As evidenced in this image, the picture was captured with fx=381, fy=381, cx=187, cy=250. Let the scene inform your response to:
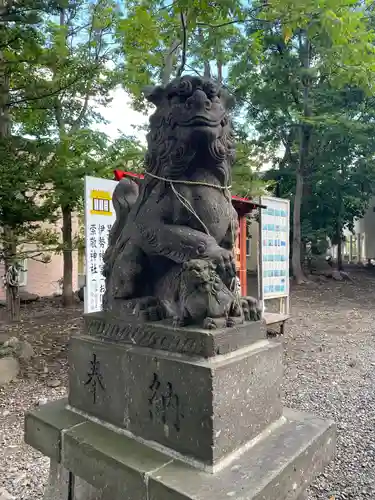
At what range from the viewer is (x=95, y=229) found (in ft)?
14.8

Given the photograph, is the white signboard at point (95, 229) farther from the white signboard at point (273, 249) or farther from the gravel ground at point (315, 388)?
the white signboard at point (273, 249)

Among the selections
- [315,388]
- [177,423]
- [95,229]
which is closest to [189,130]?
[177,423]

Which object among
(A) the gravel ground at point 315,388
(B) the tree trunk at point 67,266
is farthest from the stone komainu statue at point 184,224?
(B) the tree trunk at point 67,266

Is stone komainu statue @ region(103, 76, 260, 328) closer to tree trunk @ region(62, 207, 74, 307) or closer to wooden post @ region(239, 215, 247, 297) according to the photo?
wooden post @ region(239, 215, 247, 297)

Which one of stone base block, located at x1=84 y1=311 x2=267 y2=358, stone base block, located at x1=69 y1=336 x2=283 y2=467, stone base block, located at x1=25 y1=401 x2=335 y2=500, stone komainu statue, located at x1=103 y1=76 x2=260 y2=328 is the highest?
stone komainu statue, located at x1=103 y1=76 x2=260 y2=328

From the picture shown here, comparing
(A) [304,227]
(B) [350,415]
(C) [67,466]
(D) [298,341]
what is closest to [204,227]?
(C) [67,466]

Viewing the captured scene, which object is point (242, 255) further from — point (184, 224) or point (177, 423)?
point (177, 423)

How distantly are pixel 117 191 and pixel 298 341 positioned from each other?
5.49m

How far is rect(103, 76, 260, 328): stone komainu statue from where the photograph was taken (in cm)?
177

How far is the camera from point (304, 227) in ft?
47.1

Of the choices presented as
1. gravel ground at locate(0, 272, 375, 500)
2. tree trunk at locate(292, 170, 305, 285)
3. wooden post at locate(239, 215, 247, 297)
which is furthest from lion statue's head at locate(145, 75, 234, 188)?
tree trunk at locate(292, 170, 305, 285)

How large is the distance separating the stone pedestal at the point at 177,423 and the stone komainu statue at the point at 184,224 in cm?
13

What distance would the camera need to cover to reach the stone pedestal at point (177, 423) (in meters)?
1.53

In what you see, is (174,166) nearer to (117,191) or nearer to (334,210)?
(117,191)
